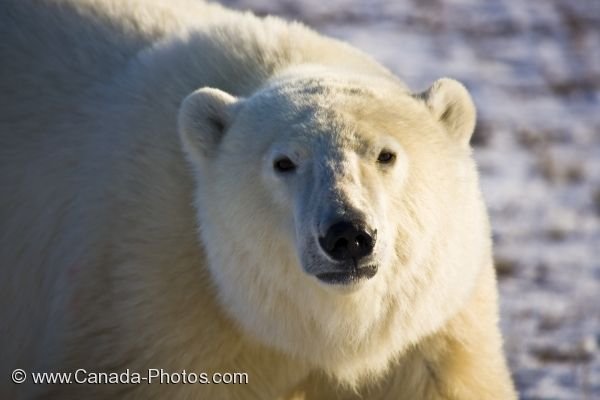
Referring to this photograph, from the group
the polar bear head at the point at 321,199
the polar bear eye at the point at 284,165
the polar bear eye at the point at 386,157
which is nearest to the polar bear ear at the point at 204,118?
the polar bear head at the point at 321,199

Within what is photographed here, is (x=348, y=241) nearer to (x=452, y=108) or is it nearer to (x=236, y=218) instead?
(x=236, y=218)

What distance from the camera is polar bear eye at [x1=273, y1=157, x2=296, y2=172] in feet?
14.7

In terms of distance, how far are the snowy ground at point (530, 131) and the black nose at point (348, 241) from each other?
338cm

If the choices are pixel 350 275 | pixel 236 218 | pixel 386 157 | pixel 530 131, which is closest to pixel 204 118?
pixel 236 218

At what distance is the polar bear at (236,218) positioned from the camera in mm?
4484

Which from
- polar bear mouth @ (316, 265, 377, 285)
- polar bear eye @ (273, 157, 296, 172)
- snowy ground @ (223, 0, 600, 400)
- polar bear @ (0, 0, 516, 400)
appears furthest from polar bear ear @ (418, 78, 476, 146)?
snowy ground @ (223, 0, 600, 400)

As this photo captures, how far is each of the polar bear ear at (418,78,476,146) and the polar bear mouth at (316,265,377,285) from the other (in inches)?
37.2

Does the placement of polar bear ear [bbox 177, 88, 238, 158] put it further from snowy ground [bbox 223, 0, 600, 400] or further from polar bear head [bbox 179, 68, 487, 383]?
snowy ground [bbox 223, 0, 600, 400]

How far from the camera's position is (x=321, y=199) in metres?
4.18

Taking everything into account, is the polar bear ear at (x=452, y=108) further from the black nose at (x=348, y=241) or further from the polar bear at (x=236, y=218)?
the black nose at (x=348, y=241)

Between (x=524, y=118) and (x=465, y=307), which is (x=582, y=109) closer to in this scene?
(x=524, y=118)

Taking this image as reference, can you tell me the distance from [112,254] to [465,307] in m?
1.40


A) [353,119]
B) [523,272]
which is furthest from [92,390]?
[523,272]

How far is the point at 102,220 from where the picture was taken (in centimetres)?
512
